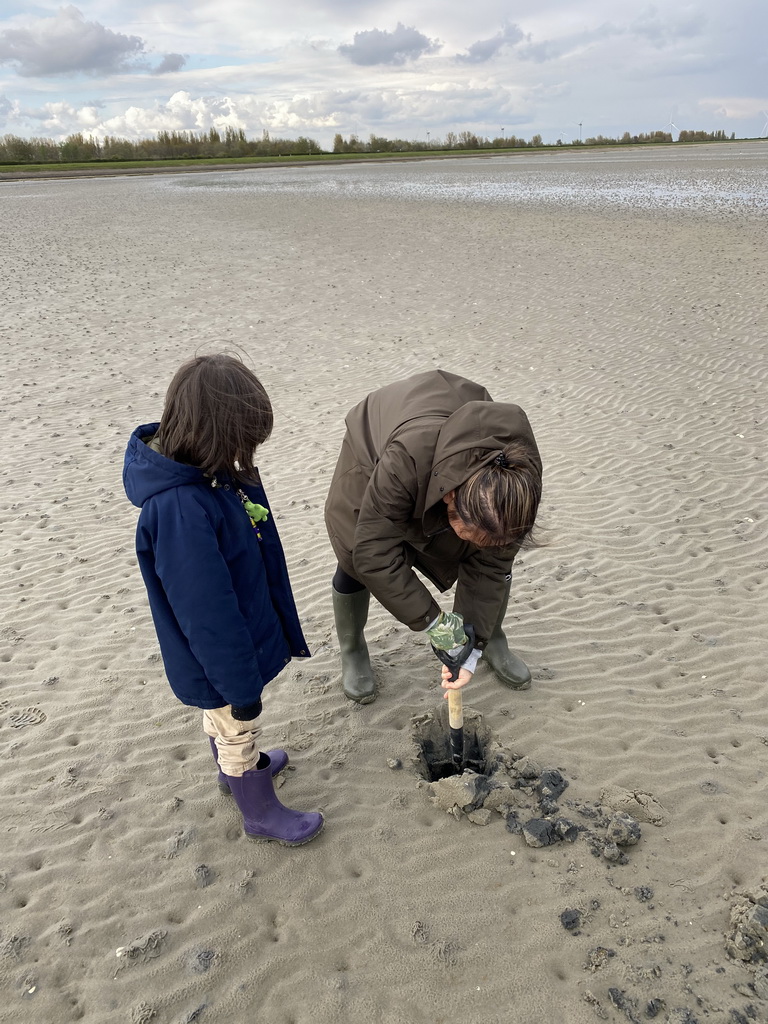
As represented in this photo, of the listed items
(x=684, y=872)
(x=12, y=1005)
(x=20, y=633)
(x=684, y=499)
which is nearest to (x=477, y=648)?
(x=684, y=872)

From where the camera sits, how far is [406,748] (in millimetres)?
3404

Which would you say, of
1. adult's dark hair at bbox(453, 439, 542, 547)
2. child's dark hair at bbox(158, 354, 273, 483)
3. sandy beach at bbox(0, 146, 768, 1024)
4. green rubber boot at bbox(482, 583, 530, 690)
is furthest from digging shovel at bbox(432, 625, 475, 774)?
child's dark hair at bbox(158, 354, 273, 483)

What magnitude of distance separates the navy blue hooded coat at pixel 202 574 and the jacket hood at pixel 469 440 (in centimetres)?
69

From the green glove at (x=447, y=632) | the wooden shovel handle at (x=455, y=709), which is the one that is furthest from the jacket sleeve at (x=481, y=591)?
the wooden shovel handle at (x=455, y=709)

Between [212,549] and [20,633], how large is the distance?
9.25ft

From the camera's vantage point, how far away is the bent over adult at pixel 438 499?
2.18 metres

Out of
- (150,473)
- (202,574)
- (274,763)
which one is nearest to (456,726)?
(274,763)

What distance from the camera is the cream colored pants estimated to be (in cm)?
255

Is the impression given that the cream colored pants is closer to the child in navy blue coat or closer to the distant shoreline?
the child in navy blue coat

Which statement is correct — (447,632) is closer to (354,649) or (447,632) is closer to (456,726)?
(456,726)

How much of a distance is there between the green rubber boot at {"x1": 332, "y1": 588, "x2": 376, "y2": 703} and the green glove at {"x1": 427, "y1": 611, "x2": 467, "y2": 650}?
2.94 feet

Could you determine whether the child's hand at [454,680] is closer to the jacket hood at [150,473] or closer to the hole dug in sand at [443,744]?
the hole dug in sand at [443,744]

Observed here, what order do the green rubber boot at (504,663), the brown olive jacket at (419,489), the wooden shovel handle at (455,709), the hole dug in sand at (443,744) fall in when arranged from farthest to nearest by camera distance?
the green rubber boot at (504,663)
the hole dug in sand at (443,744)
the wooden shovel handle at (455,709)
the brown olive jacket at (419,489)

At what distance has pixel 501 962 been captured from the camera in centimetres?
247
